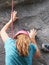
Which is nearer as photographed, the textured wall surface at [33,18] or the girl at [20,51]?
the girl at [20,51]

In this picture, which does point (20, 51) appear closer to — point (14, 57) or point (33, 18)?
point (14, 57)

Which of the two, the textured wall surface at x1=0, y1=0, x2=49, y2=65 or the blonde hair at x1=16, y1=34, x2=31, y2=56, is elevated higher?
the textured wall surface at x1=0, y1=0, x2=49, y2=65

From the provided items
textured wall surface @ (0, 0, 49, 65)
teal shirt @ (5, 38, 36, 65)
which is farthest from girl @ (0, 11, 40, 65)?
textured wall surface @ (0, 0, 49, 65)

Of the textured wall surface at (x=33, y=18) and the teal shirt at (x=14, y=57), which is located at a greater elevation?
the textured wall surface at (x=33, y=18)

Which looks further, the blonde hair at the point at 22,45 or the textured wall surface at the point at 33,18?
the textured wall surface at the point at 33,18

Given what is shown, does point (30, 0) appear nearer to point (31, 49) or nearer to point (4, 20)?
point (4, 20)

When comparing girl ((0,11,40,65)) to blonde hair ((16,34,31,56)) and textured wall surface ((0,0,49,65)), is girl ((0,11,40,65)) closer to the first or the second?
blonde hair ((16,34,31,56))

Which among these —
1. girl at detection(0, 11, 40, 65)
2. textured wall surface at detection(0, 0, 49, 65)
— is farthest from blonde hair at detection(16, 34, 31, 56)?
textured wall surface at detection(0, 0, 49, 65)

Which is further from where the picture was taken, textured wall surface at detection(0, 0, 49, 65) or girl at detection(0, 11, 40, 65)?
textured wall surface at detection(0, 0, 49, 65)

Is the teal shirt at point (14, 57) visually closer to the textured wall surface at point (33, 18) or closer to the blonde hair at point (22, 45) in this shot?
the blonde hair at point (22, 45)

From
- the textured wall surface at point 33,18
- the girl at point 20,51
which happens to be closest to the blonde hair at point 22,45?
the girl at point 20,51

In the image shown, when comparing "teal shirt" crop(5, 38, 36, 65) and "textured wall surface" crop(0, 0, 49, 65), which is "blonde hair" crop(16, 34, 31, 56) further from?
"textured wall surface" crop(0, 0, 49, 65)

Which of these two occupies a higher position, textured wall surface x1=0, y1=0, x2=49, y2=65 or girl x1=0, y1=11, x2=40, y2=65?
textured wall surface x1=0, y1=0, x2=49, y2=65

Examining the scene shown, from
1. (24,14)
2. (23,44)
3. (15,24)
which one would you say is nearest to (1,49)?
(15,24)
